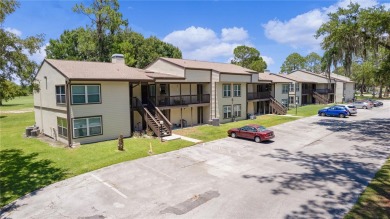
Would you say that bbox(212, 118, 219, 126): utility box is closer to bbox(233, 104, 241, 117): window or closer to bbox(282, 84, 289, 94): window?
bbox(233, 104, 241, 117): window

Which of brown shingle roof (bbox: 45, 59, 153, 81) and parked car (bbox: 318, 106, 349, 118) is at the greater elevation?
brown shingle roof (bbox: 45, 59, 153, 81)

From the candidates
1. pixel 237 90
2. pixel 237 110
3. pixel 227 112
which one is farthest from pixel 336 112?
pixel 227 112

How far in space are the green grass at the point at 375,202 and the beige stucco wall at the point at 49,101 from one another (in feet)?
70.3

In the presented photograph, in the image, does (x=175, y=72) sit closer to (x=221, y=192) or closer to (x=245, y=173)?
(x=245, y=173)

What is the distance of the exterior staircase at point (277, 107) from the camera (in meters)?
40.9

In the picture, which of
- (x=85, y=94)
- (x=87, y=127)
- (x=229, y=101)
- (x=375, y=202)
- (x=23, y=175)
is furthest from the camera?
(x=229, y=101)

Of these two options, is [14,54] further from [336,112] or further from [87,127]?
Answer: [336,112]

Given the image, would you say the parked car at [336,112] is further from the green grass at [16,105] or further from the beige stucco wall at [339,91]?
the green grass at [16,105]

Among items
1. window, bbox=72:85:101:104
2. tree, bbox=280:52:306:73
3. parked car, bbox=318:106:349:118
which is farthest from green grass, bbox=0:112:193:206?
tree, bbox=280:52:306:73

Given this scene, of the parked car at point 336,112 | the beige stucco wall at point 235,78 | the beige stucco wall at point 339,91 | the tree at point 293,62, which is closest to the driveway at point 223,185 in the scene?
the beige stucco wall at point 235,78

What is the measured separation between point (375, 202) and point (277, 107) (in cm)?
3177

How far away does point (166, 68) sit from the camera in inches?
1201

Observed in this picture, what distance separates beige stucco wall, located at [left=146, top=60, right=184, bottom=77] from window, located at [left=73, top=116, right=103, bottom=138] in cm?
1076

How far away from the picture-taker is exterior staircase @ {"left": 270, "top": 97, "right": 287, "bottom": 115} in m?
40.9
